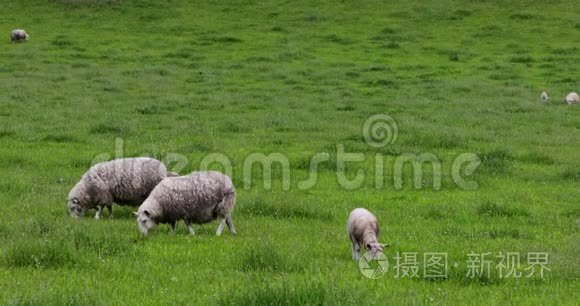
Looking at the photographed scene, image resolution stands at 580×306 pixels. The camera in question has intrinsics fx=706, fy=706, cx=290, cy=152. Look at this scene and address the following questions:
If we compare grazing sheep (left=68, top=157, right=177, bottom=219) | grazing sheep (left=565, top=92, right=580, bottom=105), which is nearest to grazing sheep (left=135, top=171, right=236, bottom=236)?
grazing sheep (left=68, top=157, right=177, bottom=219)

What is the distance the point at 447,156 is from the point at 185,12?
40285 mm

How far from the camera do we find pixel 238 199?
580 inches

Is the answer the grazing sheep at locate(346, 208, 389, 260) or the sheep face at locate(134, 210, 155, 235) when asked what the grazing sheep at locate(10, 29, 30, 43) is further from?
the grazing sheep at locate(346, 208, 389, 260)

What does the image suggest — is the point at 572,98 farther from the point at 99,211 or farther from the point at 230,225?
the point at 99,211

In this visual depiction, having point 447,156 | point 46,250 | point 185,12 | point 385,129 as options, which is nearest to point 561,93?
point 385,129

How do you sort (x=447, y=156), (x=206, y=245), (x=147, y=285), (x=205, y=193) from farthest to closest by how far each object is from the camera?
(x=447, y=156) < (x=205, y=193) < (x=206, y=245) < (x=147, y=285)

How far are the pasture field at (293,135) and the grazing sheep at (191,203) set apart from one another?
447 millimetres

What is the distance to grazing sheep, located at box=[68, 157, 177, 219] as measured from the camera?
13.7 meters

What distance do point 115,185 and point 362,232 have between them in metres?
5.70

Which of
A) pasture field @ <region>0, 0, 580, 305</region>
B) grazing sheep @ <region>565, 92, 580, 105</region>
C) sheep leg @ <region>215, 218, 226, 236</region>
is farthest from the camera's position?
grazing sheep @ <region>565, 92, 580, 105</region>

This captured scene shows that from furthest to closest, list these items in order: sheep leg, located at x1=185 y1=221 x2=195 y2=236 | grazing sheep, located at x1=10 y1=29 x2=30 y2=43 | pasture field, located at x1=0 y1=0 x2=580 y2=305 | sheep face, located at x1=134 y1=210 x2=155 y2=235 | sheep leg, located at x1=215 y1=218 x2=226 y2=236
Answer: grazing sheep, located at x1=10 y1=29 x2=30 y2=43, sheep leg, located at x1=185 y1=221 x2=195 y2=236, sheep leg, located at x1=215 y1=218 x2=226 y2=236, sheep face, located at x1=134 y1=210 x2=155 y2=235, pasture field, located at x1=0 y1=0 x2=580 y2=305

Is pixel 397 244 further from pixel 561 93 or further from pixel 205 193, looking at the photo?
pixel 561 93

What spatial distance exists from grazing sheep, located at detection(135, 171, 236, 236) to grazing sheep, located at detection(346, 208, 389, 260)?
238 centimetres

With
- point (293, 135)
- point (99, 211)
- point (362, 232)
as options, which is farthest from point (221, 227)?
point (293, 135)
